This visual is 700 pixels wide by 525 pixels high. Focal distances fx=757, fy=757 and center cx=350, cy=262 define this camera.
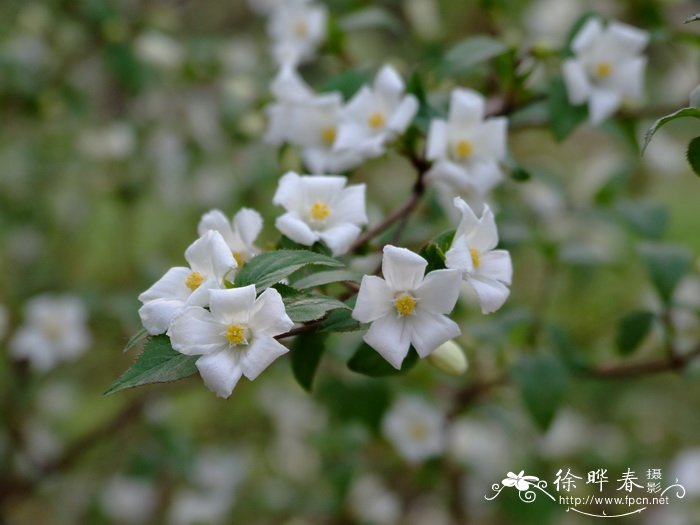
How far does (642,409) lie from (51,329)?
49.4 inches

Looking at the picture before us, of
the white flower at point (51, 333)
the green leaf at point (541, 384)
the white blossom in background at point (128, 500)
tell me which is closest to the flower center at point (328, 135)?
the green leaf at point (541, 384)

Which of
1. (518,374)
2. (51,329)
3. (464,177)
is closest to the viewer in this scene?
(464,177)

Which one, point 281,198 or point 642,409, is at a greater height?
point 281,198

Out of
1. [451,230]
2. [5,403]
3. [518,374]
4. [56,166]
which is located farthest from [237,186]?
[451,230]

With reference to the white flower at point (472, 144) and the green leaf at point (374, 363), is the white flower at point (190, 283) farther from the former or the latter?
the white flower at point (472, 144)

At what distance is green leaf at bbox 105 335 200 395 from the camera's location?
50cm

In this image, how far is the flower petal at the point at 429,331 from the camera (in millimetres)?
557

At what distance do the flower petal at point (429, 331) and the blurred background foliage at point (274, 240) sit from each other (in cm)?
34

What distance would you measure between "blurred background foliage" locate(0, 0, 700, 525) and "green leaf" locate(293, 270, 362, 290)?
343 mm

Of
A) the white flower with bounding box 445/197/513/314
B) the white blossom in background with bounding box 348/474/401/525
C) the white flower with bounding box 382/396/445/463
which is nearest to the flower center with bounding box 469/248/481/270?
the white flower with bounding box 445/197/513/314

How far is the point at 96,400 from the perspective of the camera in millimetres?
1947

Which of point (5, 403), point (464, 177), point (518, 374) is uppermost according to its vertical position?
point (464, 177)

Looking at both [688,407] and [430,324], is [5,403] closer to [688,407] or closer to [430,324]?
[430,324]

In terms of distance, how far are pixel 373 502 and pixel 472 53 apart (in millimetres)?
897
